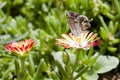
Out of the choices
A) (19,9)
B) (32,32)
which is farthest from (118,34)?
(19,9)

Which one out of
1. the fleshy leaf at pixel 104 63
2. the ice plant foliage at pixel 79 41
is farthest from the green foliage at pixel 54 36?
the ice plant foliage at pixel 79 41

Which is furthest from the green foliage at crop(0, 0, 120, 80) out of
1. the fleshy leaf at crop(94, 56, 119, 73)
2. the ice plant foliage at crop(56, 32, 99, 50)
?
the ice plant foliage at crop(56, 32, 99, 50)

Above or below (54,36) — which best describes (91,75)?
below

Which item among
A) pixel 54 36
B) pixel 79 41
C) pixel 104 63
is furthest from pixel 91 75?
pixel 54 36

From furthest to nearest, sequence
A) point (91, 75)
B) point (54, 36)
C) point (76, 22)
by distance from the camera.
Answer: point (54, 36) < point (91, 75) < point (76, 22)

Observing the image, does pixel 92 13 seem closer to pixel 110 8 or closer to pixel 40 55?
pixel 110 8

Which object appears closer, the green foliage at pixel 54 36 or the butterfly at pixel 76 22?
the butterfly at pixel 76 22

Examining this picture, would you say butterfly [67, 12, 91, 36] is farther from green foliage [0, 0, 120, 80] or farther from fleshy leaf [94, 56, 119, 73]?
fleshy leaf [94, 56, 119, 73]

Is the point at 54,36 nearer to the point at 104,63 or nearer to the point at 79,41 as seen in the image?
the point at 104,63

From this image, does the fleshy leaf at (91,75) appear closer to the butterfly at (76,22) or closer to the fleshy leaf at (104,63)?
the fleshy leaf at (104,63)
